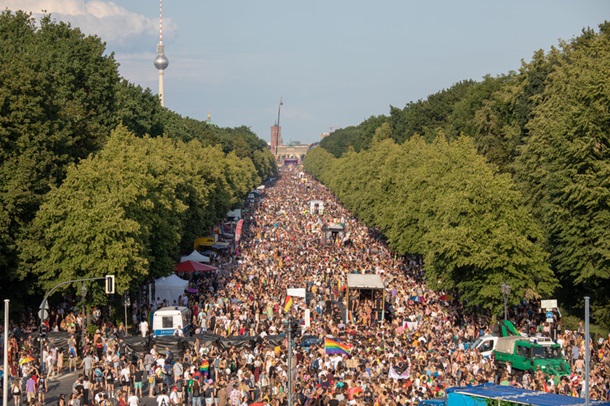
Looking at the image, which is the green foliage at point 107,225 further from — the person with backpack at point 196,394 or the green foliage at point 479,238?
the person with backpack at point 196,394

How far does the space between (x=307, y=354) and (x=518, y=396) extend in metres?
14.9

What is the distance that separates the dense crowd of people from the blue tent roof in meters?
2.43

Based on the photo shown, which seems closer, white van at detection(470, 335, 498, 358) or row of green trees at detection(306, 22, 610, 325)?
white van at detection(470, 335, 498, 358)

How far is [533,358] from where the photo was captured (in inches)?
1497

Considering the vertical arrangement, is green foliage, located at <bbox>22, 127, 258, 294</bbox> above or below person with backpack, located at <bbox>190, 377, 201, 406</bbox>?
above

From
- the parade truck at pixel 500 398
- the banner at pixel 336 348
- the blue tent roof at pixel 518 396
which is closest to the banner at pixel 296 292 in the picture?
the banner at pixel 336 348

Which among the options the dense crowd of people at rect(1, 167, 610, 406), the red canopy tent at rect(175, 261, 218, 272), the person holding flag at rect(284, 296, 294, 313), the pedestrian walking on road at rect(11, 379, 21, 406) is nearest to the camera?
the dense crowd of people at rect(1, 167, 610, 406)

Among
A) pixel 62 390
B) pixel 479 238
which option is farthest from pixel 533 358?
pixel 62 390

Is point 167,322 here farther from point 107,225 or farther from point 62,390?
point 62,390

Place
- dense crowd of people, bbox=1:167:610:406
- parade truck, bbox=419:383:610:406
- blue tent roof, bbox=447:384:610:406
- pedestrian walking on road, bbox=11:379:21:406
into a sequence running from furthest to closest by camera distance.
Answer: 1. pedestrian walking on road, bbox=11:379:21:406
2. dense crowd of people, bbox=1:167:610:406
3. parade truck, bbox=419:383:610:406
4. blue tent roof, bbox=447:384:610:406

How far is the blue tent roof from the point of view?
86.1ft

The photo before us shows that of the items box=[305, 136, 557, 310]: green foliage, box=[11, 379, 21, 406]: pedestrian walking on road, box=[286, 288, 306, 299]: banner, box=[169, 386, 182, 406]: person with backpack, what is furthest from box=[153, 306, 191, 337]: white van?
box=[305, 136, 557, 310]: green foliage

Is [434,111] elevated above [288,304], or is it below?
above

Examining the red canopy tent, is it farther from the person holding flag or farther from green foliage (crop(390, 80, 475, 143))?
green foliage (crop(390, 80, 475, 143))
